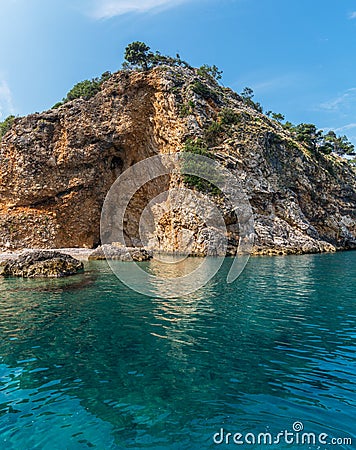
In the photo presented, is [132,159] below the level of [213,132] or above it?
below

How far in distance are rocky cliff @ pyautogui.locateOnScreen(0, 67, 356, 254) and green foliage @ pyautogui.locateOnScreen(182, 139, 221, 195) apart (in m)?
2.34

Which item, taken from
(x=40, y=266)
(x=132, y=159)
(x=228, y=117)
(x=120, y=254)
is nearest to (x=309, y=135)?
(x=228, y=117)

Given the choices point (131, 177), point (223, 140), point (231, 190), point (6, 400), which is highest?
point (223, 140)

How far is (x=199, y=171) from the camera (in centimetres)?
5050

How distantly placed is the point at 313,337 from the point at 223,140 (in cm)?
4957

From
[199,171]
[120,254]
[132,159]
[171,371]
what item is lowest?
[171,371]

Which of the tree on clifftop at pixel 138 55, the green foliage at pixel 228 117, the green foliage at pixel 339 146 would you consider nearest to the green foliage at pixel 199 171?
the green foliage at pixel 228 117

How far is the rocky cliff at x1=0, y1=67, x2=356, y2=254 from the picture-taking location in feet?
180

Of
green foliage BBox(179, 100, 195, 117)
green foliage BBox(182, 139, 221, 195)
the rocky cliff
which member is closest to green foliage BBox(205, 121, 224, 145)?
the rocky cliff

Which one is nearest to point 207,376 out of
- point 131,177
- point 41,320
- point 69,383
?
point 69,383

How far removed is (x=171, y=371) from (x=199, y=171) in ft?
145

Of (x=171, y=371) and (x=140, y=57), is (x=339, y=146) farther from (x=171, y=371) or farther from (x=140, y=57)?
(x=171, y=371)

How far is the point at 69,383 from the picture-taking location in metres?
7.64

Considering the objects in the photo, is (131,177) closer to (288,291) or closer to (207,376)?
(288,291)
